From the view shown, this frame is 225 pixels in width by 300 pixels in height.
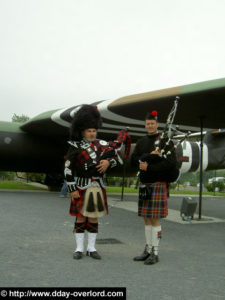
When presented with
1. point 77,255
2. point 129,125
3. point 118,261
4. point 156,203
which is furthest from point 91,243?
point 129,125

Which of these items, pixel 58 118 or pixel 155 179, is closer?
pixel 155 179

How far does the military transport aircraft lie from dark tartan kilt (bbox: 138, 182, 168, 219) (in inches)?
118

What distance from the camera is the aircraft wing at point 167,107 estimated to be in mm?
6602

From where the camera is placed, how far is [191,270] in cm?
375

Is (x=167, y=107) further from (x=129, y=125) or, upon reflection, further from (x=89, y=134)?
(x=89, y=134)

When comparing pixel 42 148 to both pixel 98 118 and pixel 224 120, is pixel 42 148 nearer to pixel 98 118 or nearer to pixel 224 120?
pixel 224 120

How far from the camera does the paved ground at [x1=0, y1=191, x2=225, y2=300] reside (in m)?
3.09

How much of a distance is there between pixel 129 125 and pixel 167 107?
295 cm

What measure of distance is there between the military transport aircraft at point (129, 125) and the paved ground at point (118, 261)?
277 cm

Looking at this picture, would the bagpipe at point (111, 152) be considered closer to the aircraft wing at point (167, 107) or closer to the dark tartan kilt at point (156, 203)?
the dark tartan kilt at point (156, 203)

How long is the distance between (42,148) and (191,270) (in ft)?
34.3

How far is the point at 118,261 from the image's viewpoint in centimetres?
400

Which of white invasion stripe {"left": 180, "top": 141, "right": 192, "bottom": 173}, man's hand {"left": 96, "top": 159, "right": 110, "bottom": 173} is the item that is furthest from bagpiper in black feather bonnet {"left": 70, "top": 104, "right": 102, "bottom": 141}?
white invasion stripe {"left": 180, "top": 141, "right": 192, "bottom": 173}

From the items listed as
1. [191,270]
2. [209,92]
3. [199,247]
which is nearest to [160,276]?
[191,270]
